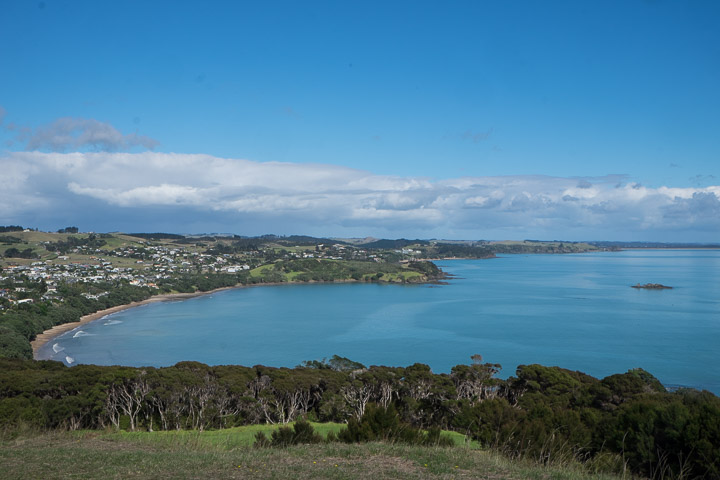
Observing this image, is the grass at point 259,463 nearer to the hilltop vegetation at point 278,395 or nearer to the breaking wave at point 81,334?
the hilltop vegetation at point 278,395

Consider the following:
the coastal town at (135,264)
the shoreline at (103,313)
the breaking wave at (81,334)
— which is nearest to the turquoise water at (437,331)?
the breaking wave at (81,334)

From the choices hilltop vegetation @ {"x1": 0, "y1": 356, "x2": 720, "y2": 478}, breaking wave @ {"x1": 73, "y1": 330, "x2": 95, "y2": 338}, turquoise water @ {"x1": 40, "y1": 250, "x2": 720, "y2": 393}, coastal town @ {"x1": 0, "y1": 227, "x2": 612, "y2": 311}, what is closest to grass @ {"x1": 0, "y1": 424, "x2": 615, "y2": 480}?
hilltop vegetation @ {"x1": 0, "y1": 356, "x2": 720, "y2": 478}

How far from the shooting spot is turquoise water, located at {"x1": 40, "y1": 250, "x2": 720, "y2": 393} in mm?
36125

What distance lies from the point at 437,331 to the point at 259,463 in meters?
41.9

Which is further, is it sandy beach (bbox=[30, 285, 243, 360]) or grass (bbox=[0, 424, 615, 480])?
sandy beach (bbox=[30, 285, 243, 360])

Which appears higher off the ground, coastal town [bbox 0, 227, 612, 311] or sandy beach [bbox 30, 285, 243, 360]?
coastal town [bbox 0, 227, 612, 311]

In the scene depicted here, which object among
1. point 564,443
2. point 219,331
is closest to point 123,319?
point 219,331

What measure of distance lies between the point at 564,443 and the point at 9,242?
11623 centimetres

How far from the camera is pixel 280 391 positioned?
18.5 metres

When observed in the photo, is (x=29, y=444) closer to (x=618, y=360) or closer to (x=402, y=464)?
(x=402, y=464)

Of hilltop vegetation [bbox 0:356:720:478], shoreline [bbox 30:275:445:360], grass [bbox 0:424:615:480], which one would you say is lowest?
shoreline [bbox 30:275:445:360]

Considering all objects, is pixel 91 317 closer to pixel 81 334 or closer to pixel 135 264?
pixel 81 334

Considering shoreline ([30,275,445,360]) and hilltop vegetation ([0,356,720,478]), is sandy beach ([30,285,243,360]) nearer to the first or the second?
shoreline ([30,275,445,360])

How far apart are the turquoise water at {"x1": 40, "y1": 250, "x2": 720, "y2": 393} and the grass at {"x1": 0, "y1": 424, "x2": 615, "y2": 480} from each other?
2765 cm
